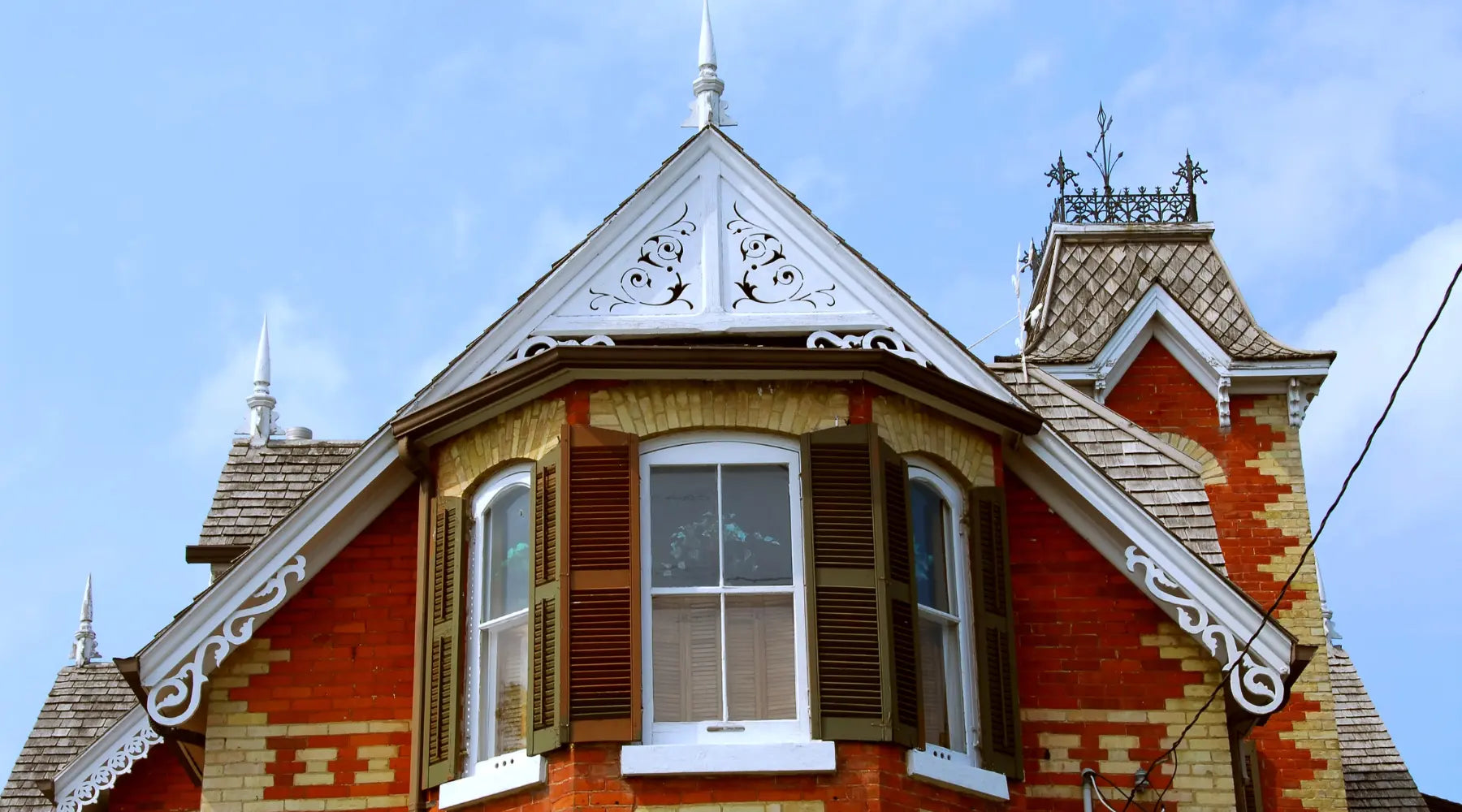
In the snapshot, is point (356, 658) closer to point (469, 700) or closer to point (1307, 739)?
point (469, 700)

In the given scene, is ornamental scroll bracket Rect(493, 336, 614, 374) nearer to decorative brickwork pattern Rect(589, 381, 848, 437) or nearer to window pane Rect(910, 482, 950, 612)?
decorative brickwork pattern Rect(589, 381, 848, 437)

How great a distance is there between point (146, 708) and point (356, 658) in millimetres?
1456

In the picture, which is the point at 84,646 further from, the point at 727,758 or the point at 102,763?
the point at 727,758

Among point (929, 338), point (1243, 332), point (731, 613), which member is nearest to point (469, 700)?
point (731, 613)

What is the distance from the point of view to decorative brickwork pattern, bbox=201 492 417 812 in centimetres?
1459

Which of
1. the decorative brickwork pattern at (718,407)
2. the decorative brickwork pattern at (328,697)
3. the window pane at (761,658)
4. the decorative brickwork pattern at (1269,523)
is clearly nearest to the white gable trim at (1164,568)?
the decorative brickwork pattern at (718,407)

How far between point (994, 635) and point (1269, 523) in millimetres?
7334

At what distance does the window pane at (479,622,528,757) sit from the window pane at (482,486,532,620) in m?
0.17

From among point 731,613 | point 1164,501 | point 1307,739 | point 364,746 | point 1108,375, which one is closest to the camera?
point 731,613

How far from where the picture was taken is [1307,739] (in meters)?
19.7

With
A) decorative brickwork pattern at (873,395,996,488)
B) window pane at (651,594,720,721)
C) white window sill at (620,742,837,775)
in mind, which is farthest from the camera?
decorative brickwork pattern at (873,395,996,488)

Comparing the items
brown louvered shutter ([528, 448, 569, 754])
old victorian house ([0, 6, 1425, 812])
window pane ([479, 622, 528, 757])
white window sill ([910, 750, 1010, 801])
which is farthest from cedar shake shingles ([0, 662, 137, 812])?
white window sill ([910, 750, 1010, 801])

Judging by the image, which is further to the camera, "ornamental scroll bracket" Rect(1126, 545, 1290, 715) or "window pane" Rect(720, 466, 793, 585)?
"ornamental scroll bracket" Rect(1126, 545, 1290, 715)

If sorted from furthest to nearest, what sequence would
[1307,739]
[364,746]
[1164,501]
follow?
[1307,739]
[1164,501]
[364,746]
